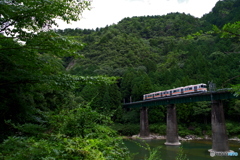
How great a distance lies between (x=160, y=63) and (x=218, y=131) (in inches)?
2508

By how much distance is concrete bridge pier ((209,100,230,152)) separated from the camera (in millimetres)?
26906

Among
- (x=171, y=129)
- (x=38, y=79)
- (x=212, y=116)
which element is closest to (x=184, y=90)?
(x=171, y=129)

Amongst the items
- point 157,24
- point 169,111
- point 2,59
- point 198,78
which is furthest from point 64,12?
point 157,24

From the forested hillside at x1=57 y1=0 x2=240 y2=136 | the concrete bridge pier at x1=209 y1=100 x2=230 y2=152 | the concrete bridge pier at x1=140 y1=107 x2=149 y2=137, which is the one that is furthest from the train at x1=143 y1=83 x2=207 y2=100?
the forested hillside at x1=57 y1=0 x2=240 y2=136

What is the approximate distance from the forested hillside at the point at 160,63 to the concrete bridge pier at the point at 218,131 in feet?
22.7

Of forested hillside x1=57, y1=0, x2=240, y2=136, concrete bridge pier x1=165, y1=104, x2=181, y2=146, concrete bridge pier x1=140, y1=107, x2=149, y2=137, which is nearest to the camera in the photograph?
concrete bridge pier x1=165, y1=104, x2=181, y2=146

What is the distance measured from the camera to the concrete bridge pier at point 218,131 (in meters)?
26.9

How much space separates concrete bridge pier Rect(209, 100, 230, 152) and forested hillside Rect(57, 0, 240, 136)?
6.92 meters

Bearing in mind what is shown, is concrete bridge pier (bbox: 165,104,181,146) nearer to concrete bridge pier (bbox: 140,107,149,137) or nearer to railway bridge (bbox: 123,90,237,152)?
railway bridge (bbox: 123,90,237,152)

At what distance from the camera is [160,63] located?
3543 inches

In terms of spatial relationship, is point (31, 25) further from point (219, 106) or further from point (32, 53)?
point (219, 106)

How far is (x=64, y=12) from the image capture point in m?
6.05

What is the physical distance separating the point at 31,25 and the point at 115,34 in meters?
116

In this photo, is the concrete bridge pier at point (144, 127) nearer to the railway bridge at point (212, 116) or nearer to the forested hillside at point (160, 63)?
the railway bridge at point (212, 116)
